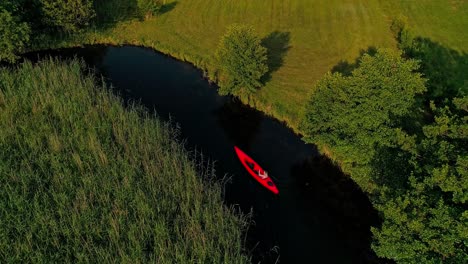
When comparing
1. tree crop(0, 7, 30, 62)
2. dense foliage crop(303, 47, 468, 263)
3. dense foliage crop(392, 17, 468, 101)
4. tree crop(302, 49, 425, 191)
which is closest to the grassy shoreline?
dense foliage crop(392, 17, 468, 101)

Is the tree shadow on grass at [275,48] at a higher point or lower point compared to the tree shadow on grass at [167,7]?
lower

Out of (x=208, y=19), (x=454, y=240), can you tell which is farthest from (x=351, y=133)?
(x=208, y=19)

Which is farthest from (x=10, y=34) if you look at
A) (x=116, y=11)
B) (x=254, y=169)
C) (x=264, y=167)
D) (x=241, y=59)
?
(x=264, y=167)

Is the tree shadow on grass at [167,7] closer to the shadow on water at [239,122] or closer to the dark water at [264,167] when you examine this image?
the dark water at [264,167]

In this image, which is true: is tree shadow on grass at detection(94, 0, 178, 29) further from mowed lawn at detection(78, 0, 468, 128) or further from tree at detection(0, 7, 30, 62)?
tree at detection(0, 7, 30, 62)

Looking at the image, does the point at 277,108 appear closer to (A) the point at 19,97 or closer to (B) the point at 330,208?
(B) the point at 330,208

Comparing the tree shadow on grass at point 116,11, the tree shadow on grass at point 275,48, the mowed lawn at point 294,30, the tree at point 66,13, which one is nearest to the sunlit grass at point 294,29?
the mowed lawn at point 294,30
